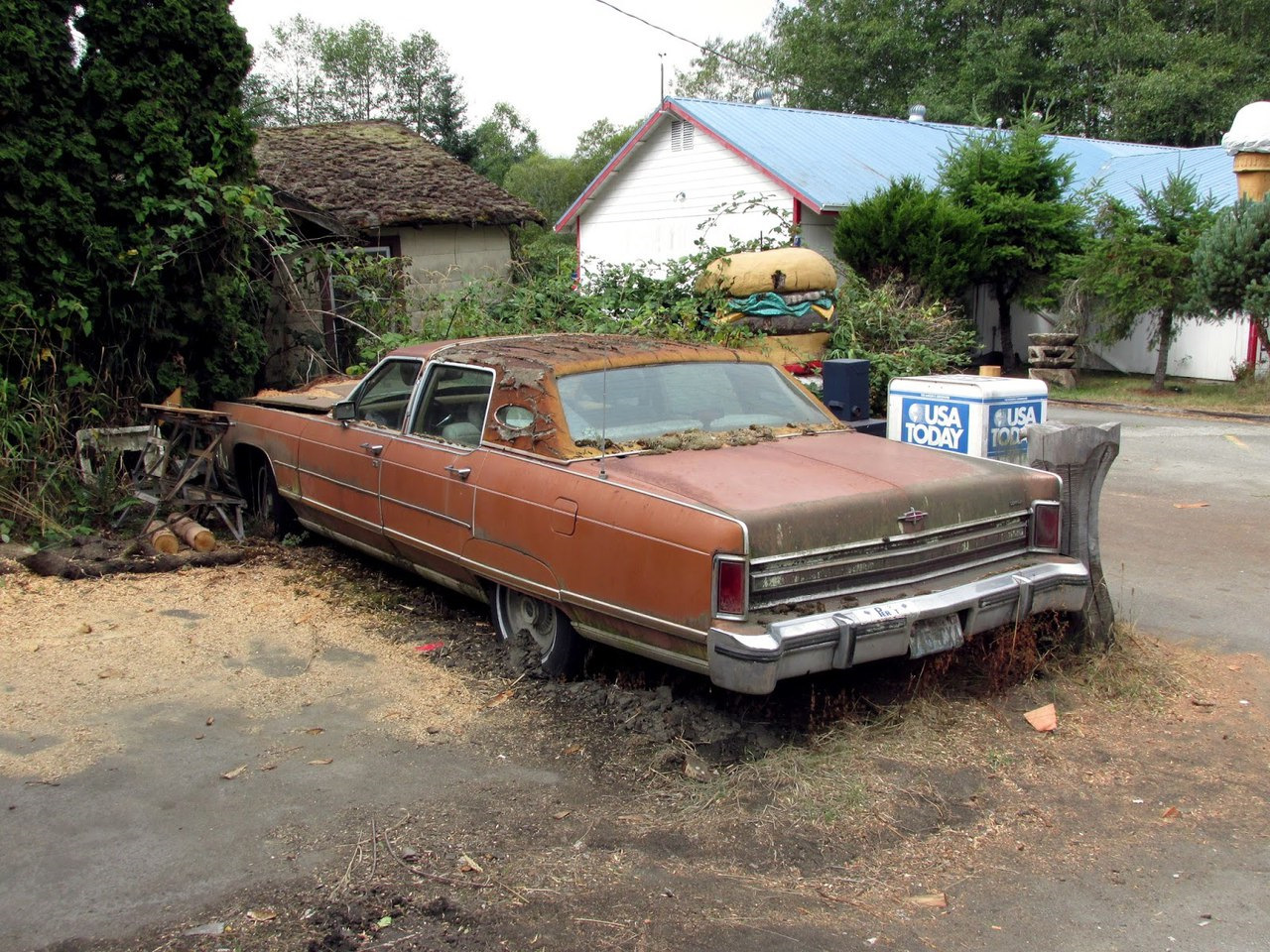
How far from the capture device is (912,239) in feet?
62.3

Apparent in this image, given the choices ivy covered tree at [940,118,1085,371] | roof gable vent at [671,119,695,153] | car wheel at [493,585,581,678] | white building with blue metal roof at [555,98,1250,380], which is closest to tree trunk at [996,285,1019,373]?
ivy covered tree at [940,118,1085,371]

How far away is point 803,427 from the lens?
5770 mm

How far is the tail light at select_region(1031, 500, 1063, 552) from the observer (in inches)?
202

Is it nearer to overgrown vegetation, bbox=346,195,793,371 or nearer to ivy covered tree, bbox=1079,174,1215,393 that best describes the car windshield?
overgrown vegetation, bbox=346,195,793,371

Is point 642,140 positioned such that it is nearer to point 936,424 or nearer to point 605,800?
point 936,424

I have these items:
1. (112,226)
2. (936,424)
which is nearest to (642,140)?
(112,226)

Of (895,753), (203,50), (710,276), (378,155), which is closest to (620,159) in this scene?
(378,155)

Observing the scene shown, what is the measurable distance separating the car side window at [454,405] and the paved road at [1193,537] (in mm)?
3762

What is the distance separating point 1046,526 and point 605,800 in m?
2.46

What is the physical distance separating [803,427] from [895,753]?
192cm

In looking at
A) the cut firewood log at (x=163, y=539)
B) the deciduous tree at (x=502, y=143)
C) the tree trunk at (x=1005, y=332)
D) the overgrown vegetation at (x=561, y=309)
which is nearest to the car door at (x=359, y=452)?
the cut firewood log at (x=163, y=539)

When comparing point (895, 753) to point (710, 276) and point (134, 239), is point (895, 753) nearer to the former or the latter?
point (134, 239)

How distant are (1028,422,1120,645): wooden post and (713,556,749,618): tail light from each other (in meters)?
2.14

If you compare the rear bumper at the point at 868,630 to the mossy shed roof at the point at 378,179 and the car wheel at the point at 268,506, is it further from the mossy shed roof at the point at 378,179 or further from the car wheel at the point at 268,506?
the mossy shed roof at the point at 378,179
